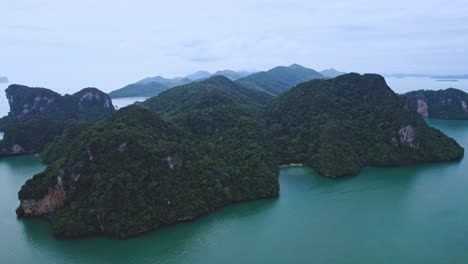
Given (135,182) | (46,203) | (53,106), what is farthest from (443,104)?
(46,203)

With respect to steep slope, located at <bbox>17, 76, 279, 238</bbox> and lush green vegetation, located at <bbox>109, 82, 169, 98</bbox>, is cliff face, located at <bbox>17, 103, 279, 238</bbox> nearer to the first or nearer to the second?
steep slope, located at <bbox>17, 76, 279, 238</bbox>

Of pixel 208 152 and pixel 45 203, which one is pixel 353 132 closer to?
pixel 208 152

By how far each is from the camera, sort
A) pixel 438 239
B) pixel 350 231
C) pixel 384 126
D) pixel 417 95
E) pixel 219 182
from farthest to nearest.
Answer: pixel 417 95 → pixel 384 126 → pixel 219 182 → pixel 350 231 → pixel 438 239

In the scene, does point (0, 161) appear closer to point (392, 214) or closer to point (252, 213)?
point (252, 213)

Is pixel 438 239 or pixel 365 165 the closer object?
pixel 438 239

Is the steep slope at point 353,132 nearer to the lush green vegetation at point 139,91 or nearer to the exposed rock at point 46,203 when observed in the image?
the exposed rock at point 46,203

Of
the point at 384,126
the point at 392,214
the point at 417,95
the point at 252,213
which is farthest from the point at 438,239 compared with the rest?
the point at 417,95
